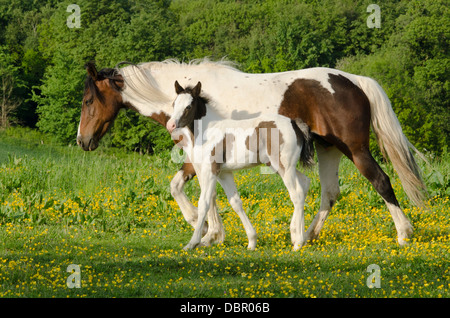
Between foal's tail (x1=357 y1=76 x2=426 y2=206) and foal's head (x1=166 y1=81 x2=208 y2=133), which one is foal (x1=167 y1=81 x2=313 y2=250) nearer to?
foal's head (x1=166 y1=81 x2=208 y2=133)

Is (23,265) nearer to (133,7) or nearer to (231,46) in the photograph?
(133,7)

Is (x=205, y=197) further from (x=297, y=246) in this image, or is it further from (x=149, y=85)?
(x=149, y=85)

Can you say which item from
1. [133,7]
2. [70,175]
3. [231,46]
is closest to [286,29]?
[231,46]

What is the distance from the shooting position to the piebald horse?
8.01 metres

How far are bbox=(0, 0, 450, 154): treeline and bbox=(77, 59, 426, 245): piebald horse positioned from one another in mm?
31866

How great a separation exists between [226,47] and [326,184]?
192ft

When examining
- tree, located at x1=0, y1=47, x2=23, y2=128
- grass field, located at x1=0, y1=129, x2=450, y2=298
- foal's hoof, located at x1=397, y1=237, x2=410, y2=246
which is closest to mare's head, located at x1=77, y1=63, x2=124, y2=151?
grass field, located at x1=0, y1=129, x2=450, y2=298

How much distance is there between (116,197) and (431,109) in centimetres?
4258

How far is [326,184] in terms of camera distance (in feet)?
27.9

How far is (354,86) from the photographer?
820 centimetres

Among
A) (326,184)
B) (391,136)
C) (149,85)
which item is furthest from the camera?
(326,184)

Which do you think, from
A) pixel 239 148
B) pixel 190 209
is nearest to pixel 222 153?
pixel 239 148

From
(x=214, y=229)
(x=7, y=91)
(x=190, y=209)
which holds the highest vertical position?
(x=7, y=91)

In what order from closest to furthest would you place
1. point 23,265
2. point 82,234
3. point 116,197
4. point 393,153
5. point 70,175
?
point 23,265
point 393,153
point 82,234
point 116,197
point 70,175
